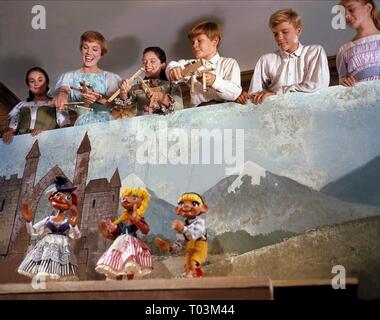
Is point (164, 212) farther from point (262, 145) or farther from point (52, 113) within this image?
point (52, 113)

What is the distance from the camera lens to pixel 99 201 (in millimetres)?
2580

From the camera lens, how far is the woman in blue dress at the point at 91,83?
113 inches

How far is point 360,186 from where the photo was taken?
220cm

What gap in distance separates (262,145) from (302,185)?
27 cm

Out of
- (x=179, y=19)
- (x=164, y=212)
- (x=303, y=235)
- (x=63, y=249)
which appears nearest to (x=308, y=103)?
(x=303, y=235)

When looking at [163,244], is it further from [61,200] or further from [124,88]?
[124,88]

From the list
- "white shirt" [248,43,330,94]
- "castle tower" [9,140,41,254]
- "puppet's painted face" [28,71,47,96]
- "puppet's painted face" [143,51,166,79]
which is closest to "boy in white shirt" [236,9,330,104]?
"white shirt" [248,43,330,94]

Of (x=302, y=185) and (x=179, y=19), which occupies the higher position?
(x=179, y=19)

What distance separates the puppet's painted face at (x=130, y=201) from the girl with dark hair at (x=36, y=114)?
818 millimetres

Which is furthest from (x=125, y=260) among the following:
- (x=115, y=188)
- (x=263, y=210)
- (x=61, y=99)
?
(x=61, y=99)

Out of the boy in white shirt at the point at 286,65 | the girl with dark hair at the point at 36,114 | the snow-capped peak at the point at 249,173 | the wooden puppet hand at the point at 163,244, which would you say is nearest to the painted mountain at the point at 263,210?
the snow-capped peak at the point at 249,173

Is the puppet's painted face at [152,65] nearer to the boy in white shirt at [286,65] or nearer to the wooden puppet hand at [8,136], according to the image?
the boy in white shirt at [286,65]
